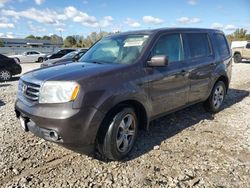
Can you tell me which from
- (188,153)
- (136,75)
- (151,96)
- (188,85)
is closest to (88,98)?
(136,75)

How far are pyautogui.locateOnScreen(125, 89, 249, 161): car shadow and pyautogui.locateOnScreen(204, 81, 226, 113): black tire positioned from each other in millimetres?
173

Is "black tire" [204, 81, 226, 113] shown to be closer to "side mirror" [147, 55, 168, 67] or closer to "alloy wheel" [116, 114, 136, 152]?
"side mirror" [147, 55, 168, 67]

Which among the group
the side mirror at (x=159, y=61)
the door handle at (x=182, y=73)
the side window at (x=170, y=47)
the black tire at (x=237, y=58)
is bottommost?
the black tire at (x=237, y=58)

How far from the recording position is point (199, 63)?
5.16 m

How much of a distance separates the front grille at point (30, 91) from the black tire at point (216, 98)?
394 cm

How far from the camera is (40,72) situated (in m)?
3.74

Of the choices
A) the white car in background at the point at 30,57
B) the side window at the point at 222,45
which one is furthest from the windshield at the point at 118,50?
the white car in background at the point at 30,57

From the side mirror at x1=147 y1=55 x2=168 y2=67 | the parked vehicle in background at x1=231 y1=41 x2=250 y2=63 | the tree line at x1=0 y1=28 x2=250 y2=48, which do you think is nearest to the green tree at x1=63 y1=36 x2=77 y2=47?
the tree line at x1=0 y1=28 x2=250 y2=48

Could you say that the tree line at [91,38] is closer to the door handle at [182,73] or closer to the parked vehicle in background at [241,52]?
the parked vehicle in background at [241,52]

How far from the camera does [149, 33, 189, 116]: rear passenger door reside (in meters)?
4.12

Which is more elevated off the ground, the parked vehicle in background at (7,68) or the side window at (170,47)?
the side window at (170,47)

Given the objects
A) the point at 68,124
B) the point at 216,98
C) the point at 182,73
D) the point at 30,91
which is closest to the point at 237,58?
the point at 216,98

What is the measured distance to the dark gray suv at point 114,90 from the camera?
10.4 ft

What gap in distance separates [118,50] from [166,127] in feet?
5.99
